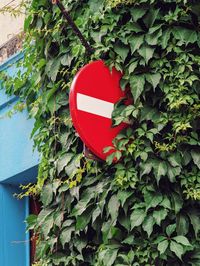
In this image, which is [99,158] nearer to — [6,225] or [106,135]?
[106,135]

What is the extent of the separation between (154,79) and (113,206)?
0.88m

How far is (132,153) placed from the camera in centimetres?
557

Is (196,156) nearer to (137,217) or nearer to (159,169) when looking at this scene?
(159,169)

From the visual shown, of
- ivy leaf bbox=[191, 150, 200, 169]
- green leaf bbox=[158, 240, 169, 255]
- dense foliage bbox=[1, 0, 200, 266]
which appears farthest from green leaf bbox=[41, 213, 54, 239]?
ivy leaf bbox=[191, 150, 200, 169]

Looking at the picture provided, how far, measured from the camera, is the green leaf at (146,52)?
5691 mm

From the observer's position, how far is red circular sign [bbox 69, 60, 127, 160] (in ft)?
17.8

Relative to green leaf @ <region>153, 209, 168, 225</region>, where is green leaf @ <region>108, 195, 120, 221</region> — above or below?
above

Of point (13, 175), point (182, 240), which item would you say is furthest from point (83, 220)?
point (13, 175)

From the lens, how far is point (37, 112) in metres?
6.53

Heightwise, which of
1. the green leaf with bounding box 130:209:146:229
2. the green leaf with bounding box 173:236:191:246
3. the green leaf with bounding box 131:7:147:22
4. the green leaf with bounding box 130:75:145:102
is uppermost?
the green leaf with bounding box 131:7:147:22

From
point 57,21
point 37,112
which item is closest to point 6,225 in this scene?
point 37,112

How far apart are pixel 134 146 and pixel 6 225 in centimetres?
215

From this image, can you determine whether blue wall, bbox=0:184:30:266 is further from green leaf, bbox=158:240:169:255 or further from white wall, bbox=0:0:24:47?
green leaf, bbox=158:240:169:255

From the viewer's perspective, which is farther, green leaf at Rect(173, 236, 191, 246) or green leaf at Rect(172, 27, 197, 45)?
green leaf at Rect(172, 27, 197, 45)
